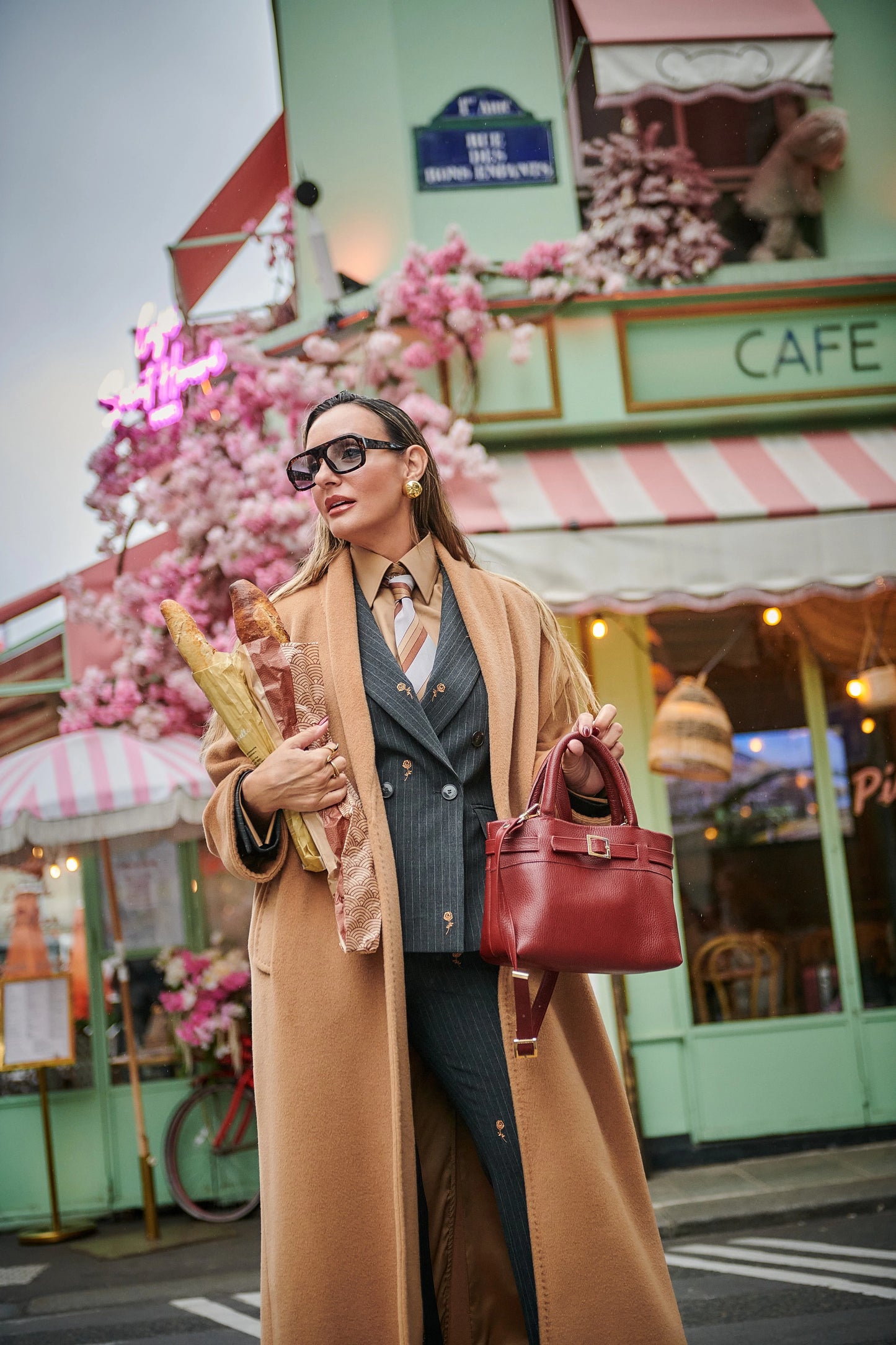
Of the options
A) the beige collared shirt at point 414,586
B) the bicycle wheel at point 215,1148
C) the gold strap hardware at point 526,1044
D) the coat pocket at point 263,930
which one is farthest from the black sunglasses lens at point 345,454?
the bicycle wheel at point 215,1148

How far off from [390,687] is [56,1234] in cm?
540

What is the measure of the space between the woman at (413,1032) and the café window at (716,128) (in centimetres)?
570

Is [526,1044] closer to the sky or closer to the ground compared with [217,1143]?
closer to the sky

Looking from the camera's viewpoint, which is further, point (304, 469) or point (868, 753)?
point (868, 753)

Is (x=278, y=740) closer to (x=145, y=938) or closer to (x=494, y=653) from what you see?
(x=494, y=653)

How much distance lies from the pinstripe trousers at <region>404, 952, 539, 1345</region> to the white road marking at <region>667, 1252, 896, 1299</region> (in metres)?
2.49

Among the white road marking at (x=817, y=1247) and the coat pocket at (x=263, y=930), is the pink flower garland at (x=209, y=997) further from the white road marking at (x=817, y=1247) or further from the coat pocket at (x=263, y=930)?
the coat pocket at (x=263, y=930)

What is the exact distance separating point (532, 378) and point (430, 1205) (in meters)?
5.35

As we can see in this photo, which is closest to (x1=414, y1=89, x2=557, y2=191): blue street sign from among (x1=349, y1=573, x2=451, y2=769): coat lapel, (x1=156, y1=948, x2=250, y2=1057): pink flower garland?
(x1=156, y1=948, x2=250, y2=1057): pink flower garland

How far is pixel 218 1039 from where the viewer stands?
6.96 meters

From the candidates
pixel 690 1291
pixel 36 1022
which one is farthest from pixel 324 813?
pixel 36 1022

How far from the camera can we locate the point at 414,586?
2629mm

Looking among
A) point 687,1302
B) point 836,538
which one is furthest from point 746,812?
point 687,1302

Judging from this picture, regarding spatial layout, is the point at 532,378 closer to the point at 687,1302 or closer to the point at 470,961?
the point at 687,1302
